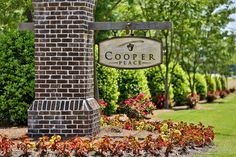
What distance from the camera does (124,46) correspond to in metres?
10.4

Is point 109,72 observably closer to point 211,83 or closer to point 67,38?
point 67,38

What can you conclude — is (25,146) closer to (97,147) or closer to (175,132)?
(97,147)

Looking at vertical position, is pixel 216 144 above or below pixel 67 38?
below

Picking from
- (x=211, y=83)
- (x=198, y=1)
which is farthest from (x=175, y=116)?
(x=211, y=83)

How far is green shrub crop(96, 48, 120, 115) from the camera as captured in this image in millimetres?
16609

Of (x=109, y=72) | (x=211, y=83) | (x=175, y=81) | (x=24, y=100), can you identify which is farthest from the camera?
(x=211, y=83)

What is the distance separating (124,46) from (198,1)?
43.8 feet

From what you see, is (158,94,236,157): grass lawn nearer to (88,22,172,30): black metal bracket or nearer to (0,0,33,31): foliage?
(88,22,172,30): black metal bracket

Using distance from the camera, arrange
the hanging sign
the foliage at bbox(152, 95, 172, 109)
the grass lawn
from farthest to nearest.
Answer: the foliage at bbox(152, 95, 172, 109), the hanging sign, the grass lawn

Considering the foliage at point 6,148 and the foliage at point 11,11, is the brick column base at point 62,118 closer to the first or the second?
the foliage at point 6,148

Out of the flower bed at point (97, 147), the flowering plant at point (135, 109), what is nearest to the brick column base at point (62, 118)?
the flower bed at point (97, 147)

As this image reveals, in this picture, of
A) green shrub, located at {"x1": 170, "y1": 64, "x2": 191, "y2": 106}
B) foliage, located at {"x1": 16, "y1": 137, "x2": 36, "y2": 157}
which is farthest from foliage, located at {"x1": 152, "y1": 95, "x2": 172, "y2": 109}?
foliage, located at {"x1": 16, "y1": 137, "x2": 36, "y2": 157}

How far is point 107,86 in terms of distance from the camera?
1673cm

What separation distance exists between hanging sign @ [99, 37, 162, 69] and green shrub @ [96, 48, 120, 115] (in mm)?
6118
